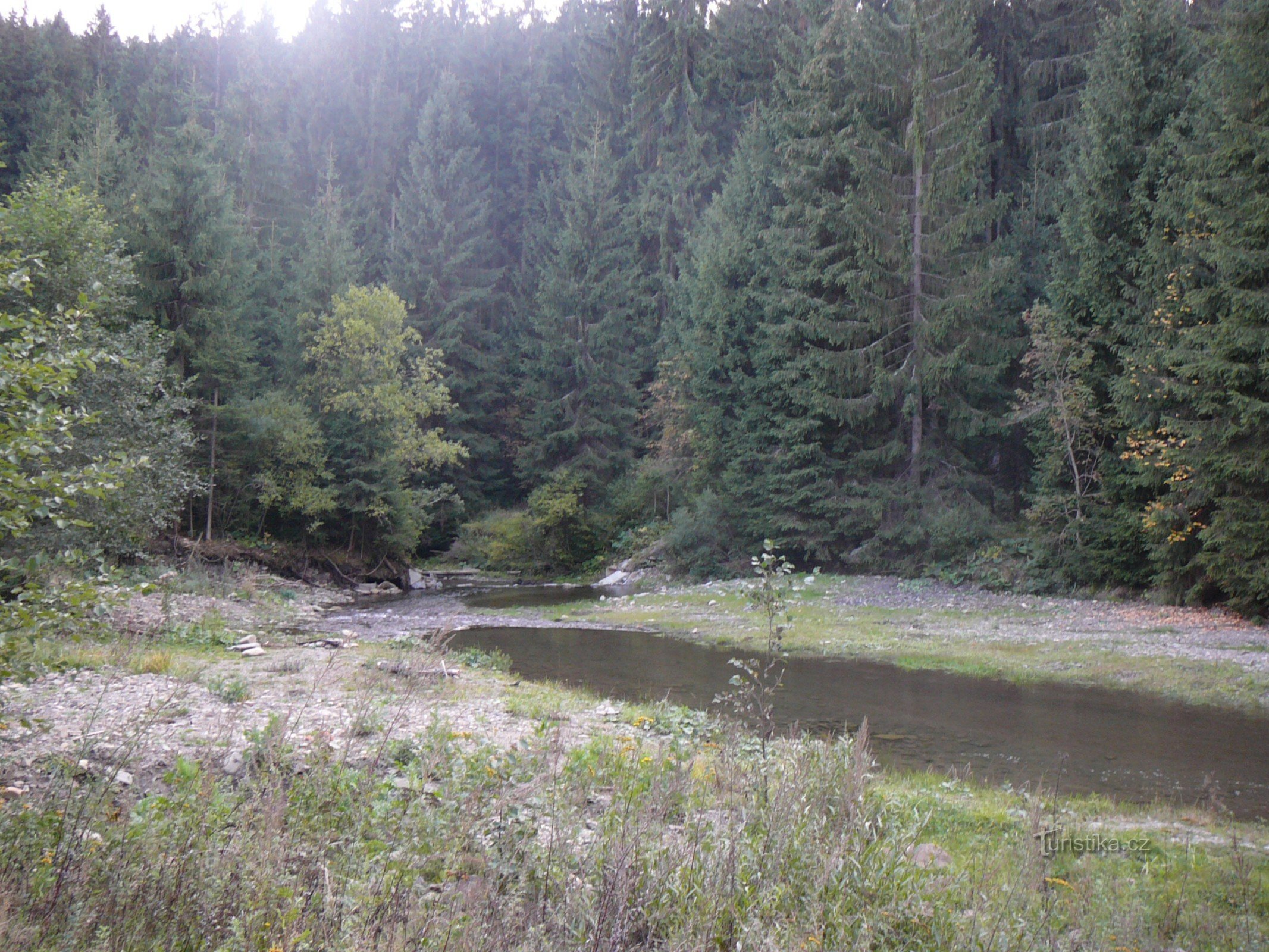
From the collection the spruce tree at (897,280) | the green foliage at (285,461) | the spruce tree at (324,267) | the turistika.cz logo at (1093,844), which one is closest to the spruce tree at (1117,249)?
the spruce tree at (897,280)

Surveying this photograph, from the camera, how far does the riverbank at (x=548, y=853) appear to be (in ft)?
10.1

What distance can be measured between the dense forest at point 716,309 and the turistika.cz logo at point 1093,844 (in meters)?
6.62

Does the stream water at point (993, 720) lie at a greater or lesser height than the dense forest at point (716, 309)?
lesser

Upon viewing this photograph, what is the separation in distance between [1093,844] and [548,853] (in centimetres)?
473

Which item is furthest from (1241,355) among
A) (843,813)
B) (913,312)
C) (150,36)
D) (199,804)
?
(150,36)

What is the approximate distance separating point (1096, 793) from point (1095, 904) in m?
3.94

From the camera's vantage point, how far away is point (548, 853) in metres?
3.69

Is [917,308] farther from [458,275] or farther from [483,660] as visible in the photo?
[458,275]

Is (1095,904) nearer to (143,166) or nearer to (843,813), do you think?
(843,813)

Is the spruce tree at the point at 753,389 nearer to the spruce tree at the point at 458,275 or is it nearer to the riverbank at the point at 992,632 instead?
the riverbank at the point at 992,632

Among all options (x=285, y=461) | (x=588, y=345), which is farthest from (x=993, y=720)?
(x=588, y=345)

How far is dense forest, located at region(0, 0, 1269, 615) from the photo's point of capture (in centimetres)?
1817

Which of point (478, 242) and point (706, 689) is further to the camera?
point (478, 242)

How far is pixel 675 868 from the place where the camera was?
3516 mm
